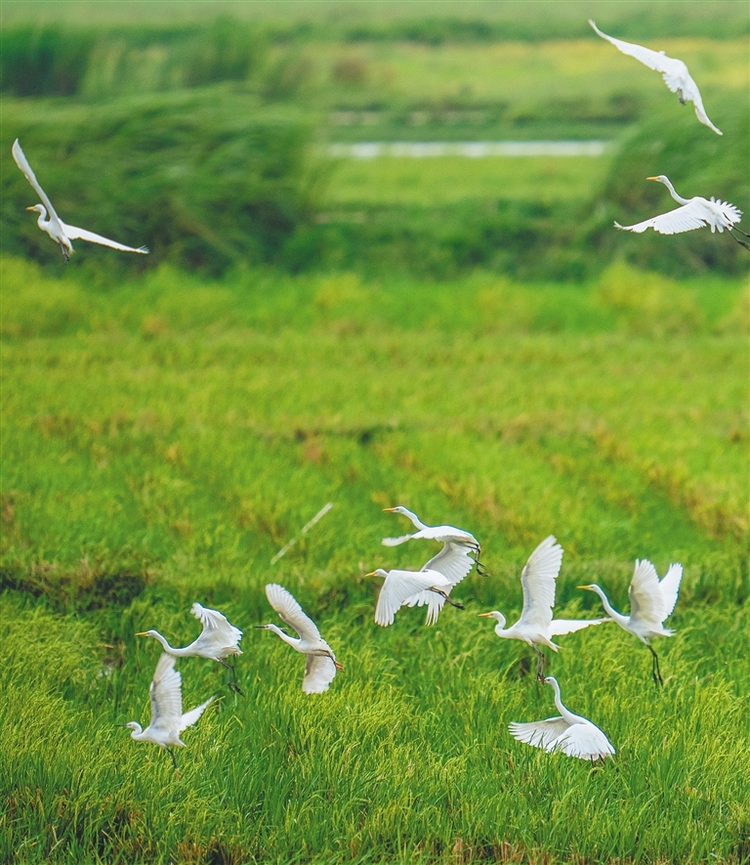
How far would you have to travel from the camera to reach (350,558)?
410 cm

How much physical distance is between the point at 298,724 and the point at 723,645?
4.64 ft

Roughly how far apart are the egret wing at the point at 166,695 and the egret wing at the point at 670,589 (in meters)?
1.06

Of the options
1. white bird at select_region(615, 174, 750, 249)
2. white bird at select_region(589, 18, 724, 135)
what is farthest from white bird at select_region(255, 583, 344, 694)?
white bird at select_region(589, 18, 724, 135)

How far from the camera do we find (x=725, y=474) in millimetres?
4840

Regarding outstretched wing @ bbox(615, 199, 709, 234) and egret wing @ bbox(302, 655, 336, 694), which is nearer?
outstretched wing @ bbox(615, 199, 709, 234)

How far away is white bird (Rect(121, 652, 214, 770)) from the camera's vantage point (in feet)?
8.73

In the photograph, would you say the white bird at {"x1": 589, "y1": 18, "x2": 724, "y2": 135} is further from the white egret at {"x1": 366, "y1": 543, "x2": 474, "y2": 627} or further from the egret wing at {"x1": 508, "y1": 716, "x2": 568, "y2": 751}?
the egret wing at {"x1": 508, "y1": 716, "x2": 568, "y2": 751}

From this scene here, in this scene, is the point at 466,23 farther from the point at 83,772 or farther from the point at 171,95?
the point at 83,772

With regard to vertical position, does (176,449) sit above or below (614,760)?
below

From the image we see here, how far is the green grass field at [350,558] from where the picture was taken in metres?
2.77

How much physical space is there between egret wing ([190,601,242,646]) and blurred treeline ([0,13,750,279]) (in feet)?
11.0

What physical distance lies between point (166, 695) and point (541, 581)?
836 mm

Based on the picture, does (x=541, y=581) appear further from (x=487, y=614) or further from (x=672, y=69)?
(x=672, y=69)

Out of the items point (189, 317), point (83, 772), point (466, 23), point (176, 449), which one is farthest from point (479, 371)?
point (466, 23)
